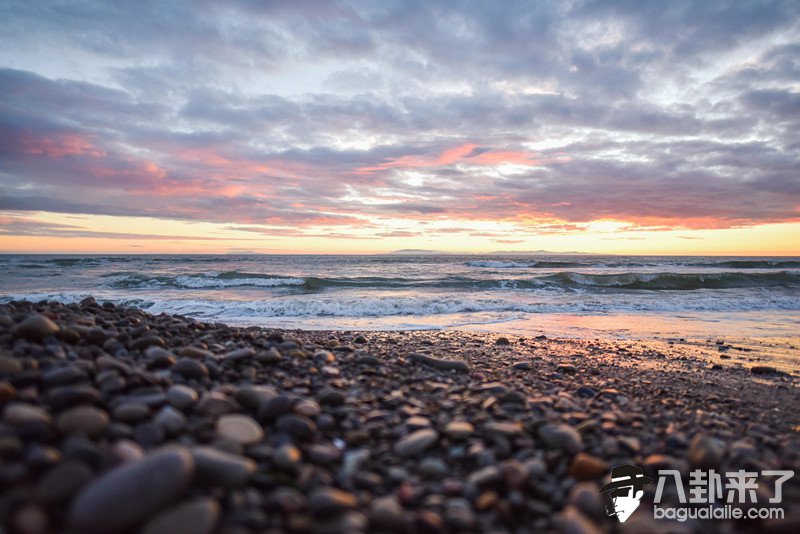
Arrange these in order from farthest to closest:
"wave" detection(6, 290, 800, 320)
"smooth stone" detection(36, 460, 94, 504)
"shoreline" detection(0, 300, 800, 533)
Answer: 1. "wave" detection(6, 290, 800, 320)
2. "shoreline" detection(0, 300, 800, 533)
3. "smooth stone" detection(36, 460, 94, 504)

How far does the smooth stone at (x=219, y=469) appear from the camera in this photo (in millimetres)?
1717

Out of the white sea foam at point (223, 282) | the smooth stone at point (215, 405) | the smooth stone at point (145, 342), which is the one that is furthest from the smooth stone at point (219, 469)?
the white sea foam at point (223, 282)

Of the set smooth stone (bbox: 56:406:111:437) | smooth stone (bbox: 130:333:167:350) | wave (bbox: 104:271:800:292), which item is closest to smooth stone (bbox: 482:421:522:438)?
smooth stone (bbox: 56:406:111:437)

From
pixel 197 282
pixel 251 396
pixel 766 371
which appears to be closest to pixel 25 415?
pixel 251 396

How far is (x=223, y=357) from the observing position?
3635mm

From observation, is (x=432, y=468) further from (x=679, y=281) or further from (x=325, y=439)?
→ (x=679, y=281)

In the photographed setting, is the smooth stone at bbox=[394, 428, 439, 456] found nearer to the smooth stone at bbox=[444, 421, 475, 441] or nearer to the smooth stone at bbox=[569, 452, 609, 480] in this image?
the smooth stone at bbox=[444, 421, 475, 441]

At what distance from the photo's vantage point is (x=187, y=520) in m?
1.49

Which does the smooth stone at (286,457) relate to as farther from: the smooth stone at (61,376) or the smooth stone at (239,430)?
the smooth stone at (61,376)

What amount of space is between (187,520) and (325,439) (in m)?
0.99

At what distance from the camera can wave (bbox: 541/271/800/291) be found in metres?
22.7

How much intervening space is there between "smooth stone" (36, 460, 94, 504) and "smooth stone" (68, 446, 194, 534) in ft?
0.32

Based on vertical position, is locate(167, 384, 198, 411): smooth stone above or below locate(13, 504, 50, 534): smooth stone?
above

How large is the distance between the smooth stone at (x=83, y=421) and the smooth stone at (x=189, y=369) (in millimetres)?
1037
